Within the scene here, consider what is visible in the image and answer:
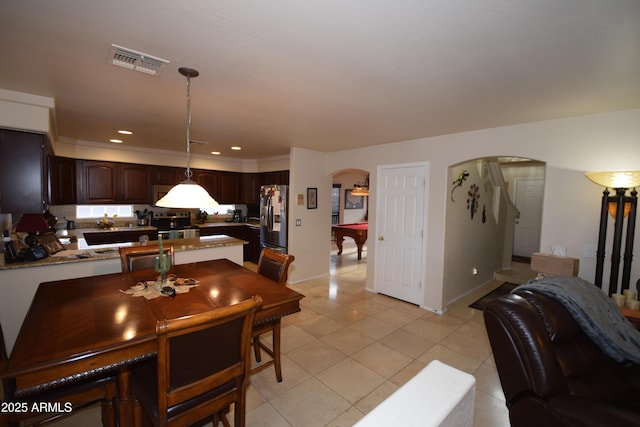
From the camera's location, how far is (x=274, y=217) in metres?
5.07

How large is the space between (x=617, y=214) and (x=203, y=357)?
3.42 metres

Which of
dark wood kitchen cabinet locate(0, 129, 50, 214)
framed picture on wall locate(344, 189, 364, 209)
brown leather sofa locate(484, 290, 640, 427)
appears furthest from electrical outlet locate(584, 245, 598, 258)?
framed picture on wall locate(344, 189, 364, 209)

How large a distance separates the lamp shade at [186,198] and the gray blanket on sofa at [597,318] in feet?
7.32

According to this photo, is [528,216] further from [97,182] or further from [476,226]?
[97,182]

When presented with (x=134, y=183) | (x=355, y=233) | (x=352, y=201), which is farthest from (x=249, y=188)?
(x=352, y=201)

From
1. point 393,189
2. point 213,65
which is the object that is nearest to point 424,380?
point 213,65

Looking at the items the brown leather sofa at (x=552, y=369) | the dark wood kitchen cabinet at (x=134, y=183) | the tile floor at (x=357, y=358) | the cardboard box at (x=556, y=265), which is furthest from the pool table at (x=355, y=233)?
the brown leather sofa at (x=552, y=369)

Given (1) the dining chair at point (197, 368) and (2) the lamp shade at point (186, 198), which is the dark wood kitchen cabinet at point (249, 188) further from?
(1) the dining chair at point (197, 368)

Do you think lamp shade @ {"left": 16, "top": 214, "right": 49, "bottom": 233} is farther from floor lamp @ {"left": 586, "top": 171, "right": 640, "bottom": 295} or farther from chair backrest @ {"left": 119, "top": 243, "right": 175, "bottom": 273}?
floor lamp @ {"left": 586, "top": 171, "right": 640, "bottom": 295}

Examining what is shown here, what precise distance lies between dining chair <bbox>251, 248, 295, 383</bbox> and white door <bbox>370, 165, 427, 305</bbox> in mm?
A: 2235

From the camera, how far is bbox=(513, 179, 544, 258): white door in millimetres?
6578

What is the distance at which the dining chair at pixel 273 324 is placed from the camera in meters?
2.29

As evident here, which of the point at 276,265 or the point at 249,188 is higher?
the point at 249,188

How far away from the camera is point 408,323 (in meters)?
3.50
